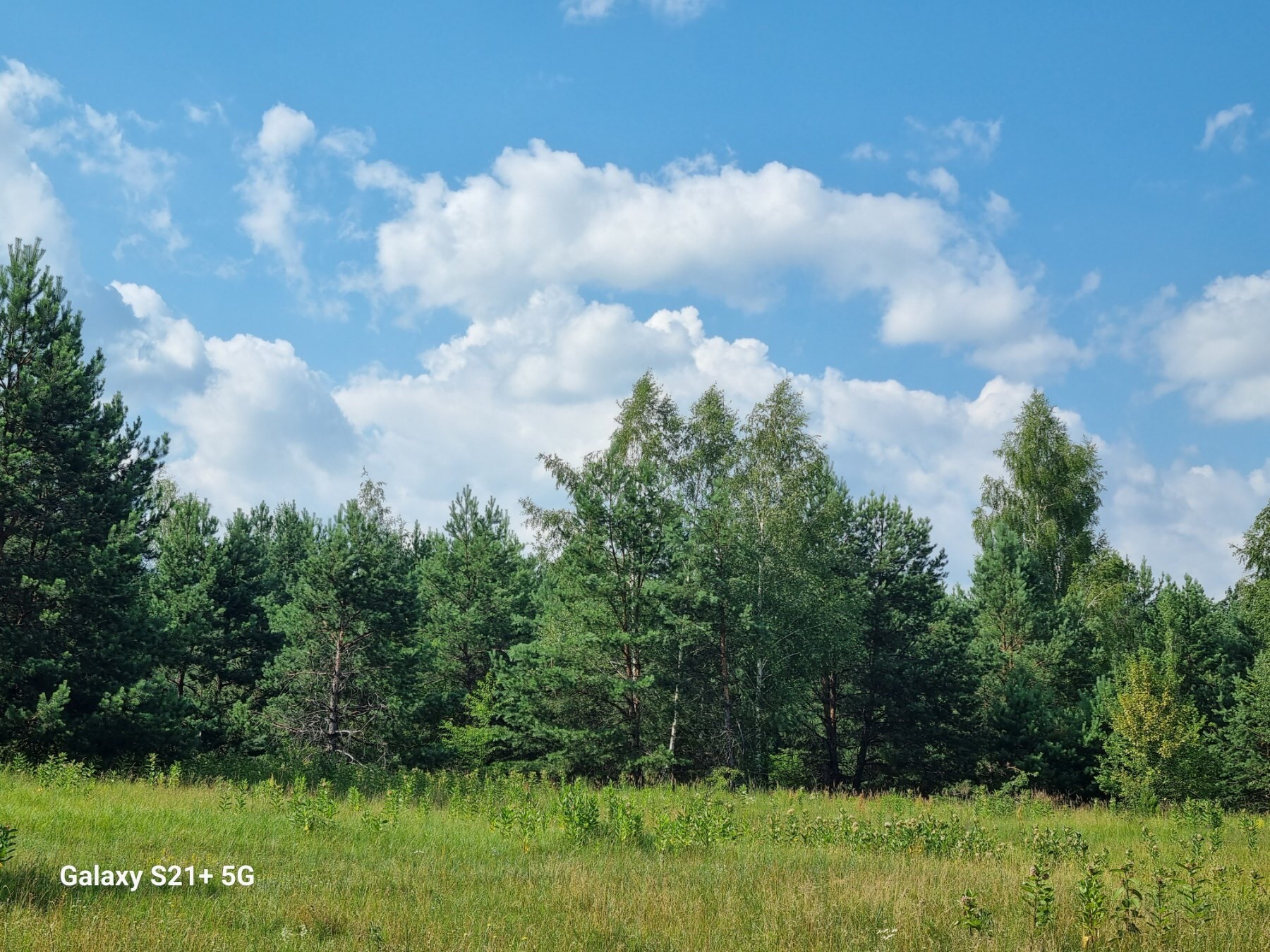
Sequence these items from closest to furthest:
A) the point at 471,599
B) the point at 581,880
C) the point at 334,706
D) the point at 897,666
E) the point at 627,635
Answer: the point at 581,880
the point at 627,635
the point at 334,706
the point at 897,666
the point at 471,599

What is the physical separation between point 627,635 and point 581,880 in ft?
48.6

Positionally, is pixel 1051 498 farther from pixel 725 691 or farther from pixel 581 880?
pixel 581 880

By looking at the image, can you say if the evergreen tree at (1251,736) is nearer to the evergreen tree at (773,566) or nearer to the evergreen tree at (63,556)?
the evergreen tree at (773,566)

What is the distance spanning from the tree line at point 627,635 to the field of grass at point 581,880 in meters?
6.45

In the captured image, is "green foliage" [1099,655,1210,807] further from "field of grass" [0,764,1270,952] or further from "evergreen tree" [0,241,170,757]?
"evergreen tree" [0,241,170,757]

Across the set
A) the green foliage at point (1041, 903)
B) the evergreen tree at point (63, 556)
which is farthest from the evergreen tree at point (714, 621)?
the green foliage at point (1041, 903)

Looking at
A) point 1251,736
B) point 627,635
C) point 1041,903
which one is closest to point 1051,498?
point 1251,736

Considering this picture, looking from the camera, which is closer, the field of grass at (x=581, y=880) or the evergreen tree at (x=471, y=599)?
the field of grass at (x=581, y=880)

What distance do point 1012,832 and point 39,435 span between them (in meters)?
22.3

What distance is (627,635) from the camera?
23594 millimetres

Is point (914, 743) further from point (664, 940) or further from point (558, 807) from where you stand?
point (664, 940)

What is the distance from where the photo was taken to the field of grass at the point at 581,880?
6.98m

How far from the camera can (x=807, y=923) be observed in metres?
7.49

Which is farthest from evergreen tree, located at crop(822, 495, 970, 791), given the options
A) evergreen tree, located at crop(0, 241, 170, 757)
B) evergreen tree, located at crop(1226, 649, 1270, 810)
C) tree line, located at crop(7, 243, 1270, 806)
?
evergreen tree, located at crop(0, 241, 170, 757)
